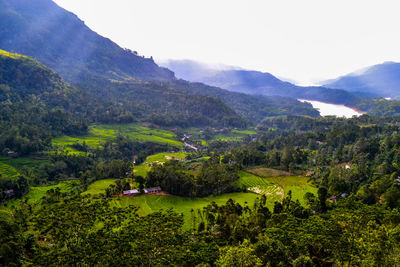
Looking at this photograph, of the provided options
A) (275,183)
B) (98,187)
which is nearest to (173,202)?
(98,187)

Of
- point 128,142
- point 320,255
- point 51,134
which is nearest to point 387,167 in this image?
point 320,255

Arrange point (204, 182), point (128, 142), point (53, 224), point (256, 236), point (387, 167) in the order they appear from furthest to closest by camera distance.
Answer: point (128, 142) → point (204, 182) → point (387, 167) → point (53, 224) → point (256, 236)

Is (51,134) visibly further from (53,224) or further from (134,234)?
(134,234)

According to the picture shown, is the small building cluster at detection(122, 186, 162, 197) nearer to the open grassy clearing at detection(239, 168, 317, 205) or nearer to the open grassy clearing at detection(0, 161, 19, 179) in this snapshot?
the open grassy clearing at detection(239, 168, 317, 205)

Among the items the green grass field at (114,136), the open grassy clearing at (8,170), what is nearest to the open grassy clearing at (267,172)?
the green grass field at (114,136)

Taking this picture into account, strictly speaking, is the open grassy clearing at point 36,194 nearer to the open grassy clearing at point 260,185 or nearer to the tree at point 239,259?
the tree at point 239,259

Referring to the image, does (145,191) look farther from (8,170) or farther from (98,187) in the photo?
(8,170)

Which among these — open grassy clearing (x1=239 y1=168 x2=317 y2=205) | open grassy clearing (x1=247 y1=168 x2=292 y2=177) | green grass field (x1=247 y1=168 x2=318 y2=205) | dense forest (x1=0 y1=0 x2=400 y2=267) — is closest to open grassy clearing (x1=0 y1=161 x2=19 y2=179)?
dense forest (x1=0 y1=0 x2=400 y2=267)
